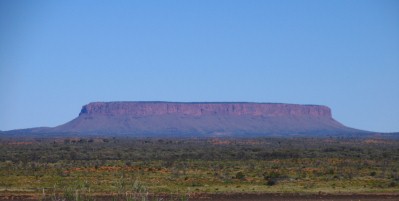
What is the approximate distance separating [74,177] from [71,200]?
2388cm

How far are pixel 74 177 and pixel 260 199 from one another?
44.7ft

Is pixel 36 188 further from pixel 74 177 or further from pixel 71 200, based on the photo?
pixel 71 200

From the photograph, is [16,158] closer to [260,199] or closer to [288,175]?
[288,175]

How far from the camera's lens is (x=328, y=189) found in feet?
117

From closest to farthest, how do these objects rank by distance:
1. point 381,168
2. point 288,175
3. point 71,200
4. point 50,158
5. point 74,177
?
point 71,200
point 74,177
point 288,175
point 381,168
point 50,158

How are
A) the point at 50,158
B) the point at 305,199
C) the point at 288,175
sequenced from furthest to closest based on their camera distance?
1. the point at 50,158
2. the point at 288,175
3. the point at 305,199

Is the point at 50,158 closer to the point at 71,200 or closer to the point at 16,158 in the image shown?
the point at 16,158

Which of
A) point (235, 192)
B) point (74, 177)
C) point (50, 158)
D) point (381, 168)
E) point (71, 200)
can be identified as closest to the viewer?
point (71, 200)

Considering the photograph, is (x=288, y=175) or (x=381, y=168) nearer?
(x=288, y=175)

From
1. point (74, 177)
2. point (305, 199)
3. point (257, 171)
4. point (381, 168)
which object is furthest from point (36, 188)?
point (381, 168)

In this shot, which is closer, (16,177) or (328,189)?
(328,189)

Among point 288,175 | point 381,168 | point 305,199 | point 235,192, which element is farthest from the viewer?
point 381,168

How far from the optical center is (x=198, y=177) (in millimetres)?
42062

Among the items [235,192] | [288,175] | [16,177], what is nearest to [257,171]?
[288,175]
